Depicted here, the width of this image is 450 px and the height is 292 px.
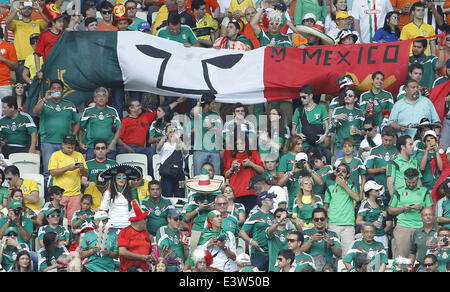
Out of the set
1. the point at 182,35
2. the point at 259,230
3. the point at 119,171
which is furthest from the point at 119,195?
the point at 182,35

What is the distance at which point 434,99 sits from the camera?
62.4 feet

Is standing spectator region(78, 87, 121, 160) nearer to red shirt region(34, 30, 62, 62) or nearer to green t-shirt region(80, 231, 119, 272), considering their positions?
red shirt region(34, 30, 62, 62)

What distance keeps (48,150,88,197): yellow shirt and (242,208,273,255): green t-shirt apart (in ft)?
8.64

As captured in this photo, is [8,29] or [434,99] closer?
[434,99]

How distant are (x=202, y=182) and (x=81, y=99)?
10.3ft

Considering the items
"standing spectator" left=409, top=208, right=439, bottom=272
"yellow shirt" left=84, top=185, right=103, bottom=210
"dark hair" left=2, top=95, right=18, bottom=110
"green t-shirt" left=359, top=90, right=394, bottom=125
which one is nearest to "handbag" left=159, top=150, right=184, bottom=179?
"yellow shirt" left=84, top=185, right=103, bottom=210

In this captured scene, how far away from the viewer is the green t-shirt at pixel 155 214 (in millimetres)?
17234

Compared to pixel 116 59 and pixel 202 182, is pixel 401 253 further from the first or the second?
pixel 116 59

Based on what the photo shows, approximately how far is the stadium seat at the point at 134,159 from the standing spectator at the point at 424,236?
13.8 ft

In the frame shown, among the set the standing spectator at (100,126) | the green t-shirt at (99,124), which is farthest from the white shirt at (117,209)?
the green t-shirt at (99,124)

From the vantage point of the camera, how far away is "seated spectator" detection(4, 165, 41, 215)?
57.7 ft

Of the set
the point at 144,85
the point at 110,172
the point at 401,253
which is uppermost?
the point at 144,85

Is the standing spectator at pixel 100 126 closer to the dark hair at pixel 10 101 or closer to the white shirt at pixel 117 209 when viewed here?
the dark hair at pixel 10 101
